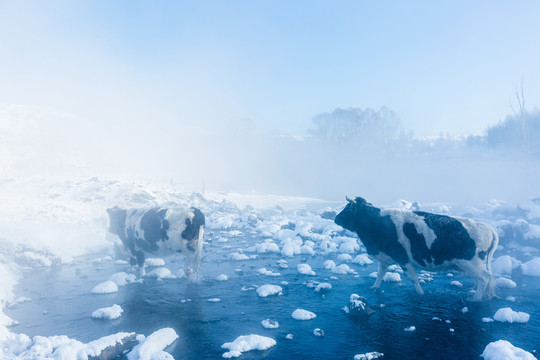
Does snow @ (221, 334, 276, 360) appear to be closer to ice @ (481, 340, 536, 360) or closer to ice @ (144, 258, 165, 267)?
ice @ (481, 340, 536, 360)

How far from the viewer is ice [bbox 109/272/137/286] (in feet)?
35.6

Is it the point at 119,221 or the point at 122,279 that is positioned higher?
the point at 119,221

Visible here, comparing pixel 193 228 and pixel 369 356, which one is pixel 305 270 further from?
pixel 369 356

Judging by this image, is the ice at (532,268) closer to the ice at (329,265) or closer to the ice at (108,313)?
the ice at (329,265)

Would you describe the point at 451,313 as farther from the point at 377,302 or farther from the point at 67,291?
the point at 67,291

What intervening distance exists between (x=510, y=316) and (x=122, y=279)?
11.5 m

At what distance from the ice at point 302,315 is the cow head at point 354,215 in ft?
13.5

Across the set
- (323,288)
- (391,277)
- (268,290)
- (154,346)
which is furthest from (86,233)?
(391,277)

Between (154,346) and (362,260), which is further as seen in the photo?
(362,260)

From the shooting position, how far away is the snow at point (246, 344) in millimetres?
6320

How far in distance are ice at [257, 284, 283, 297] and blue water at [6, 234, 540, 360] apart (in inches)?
10.1

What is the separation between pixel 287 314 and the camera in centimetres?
832

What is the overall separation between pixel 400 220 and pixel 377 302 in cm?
269

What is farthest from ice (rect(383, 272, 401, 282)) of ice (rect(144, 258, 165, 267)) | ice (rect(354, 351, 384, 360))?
ice (rect(144, 258, 165, 267))
